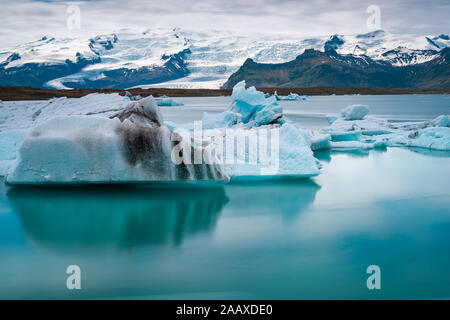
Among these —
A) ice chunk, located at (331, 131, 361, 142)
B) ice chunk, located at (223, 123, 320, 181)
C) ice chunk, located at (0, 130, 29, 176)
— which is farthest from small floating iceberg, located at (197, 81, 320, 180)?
ice chunk, located at (331, 131, 361, 142)

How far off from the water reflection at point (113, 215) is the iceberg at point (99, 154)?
0.93 feet

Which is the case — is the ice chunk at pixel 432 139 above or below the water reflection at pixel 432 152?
above

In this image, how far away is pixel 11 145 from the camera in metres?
7.48

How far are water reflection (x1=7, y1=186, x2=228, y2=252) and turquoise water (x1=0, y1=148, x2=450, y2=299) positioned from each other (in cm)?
1

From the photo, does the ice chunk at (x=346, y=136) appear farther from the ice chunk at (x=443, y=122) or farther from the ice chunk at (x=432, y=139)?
the ice chunk at (x=443, y=122)

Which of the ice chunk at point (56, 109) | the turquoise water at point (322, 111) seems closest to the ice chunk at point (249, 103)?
the ice chunk at point (56, 109)

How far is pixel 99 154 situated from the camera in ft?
17.3

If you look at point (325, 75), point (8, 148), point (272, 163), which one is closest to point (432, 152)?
point (272, 163)

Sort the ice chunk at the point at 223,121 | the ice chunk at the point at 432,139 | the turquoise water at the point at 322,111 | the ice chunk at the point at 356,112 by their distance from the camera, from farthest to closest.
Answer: the turquoise water at the point at 322,111 < the ice chunk at the point at 356,112 < the ice chunk at the point at 223,121 < the ice chunk at the point at 432,139

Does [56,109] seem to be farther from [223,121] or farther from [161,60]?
[161,60]

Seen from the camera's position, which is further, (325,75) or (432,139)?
(325,75)

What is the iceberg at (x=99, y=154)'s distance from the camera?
5.25 meters

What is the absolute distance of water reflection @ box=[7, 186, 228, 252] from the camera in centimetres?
405

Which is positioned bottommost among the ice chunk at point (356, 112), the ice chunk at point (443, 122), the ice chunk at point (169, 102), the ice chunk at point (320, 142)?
the ice chunk at point (320, 142)
